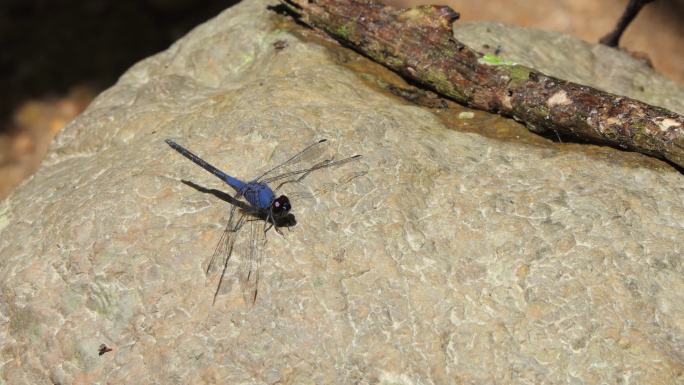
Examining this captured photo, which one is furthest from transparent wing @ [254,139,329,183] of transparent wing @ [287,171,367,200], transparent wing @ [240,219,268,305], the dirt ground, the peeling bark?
the dirt ground

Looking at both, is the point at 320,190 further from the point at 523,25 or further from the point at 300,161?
the point at 523,25

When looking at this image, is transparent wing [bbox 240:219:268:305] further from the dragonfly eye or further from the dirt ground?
the dirt ground

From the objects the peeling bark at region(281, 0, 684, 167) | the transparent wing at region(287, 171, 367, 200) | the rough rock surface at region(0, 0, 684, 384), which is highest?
the peeling bark at region(281, 0, 684, 167)

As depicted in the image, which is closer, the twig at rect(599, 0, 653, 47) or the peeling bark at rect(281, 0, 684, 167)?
the peeling bark at rect(281, 0, 684, 167)

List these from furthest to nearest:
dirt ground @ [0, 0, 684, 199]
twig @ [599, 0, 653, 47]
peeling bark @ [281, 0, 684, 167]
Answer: dirt ground @ [0, 0, 684, 199], twig @ [599, 0, 653, 47], peeling bark @ [281, 0, 684, 167]

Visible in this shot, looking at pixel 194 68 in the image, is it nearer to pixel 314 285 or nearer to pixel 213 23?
pixel 213 23

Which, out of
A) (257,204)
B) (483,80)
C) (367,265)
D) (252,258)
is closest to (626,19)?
(483,80)

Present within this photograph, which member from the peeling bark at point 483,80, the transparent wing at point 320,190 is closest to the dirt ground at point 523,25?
the peeling bark at point 483,80
